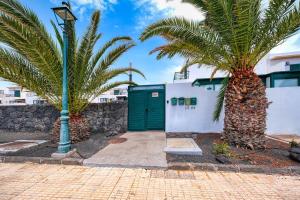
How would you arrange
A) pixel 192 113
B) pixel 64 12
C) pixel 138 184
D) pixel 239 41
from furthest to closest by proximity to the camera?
pixel 192 113, pixel 239 41, pixel 64 12, pixel 138 184

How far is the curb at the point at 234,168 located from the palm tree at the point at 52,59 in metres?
4.65

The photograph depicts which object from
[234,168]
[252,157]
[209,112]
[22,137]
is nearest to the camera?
[234,168]

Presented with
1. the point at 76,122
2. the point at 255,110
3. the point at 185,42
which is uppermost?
the point at 185,42

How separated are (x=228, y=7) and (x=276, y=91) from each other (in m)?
5.78

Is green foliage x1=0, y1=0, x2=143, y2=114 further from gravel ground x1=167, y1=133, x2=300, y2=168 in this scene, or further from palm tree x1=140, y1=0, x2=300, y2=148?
gravel ground x1=167, y1=133, x2=300, y2=168

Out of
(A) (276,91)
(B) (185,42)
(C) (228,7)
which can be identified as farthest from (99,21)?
(A) (276,91)

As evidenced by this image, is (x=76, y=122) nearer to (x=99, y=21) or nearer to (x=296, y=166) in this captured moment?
(x=99, y=21)

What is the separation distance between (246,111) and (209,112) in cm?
309

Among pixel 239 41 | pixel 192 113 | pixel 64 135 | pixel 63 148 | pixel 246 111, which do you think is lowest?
pixel 63 148

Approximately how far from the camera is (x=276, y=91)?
9094 mm

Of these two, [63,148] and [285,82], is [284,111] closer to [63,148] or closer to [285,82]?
[285,82]

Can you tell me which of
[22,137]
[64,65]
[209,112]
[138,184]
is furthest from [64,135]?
[209,112]

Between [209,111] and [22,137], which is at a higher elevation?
[209,111]

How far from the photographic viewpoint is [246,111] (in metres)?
6.15
